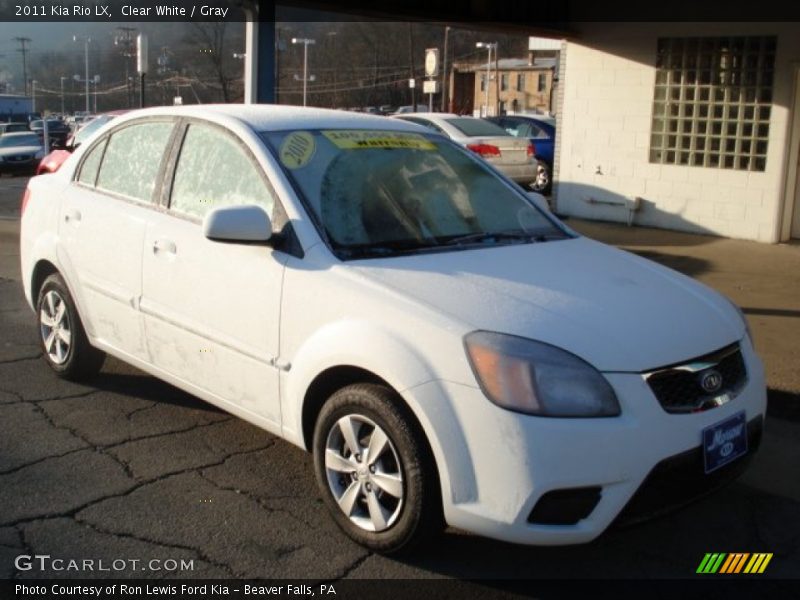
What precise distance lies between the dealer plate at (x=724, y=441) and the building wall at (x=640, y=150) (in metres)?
7.89

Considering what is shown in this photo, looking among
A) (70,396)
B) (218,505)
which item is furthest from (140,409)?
(218,505)

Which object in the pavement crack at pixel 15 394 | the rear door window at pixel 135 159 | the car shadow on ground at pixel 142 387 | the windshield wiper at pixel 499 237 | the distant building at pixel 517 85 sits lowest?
the pavement crack at pixel 15 394

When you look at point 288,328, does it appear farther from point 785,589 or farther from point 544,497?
point 785,589

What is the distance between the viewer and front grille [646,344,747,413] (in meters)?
3.26

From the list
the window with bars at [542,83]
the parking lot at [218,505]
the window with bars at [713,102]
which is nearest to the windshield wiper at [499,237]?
the parking lot at [218,505]

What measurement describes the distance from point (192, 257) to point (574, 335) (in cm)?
194

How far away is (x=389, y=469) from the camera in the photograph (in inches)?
137

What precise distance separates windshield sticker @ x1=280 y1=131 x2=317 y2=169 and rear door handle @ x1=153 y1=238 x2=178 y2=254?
2.42 feet

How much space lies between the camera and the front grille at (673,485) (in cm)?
321

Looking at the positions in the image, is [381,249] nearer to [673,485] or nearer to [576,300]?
[576,300]

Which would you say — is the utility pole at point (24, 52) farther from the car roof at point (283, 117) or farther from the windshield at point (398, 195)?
the windshield at point (398, 195)

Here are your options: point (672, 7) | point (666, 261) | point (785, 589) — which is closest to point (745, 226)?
point (666, 261)

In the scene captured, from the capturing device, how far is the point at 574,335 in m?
3.24

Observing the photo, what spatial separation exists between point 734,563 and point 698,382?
81cm
